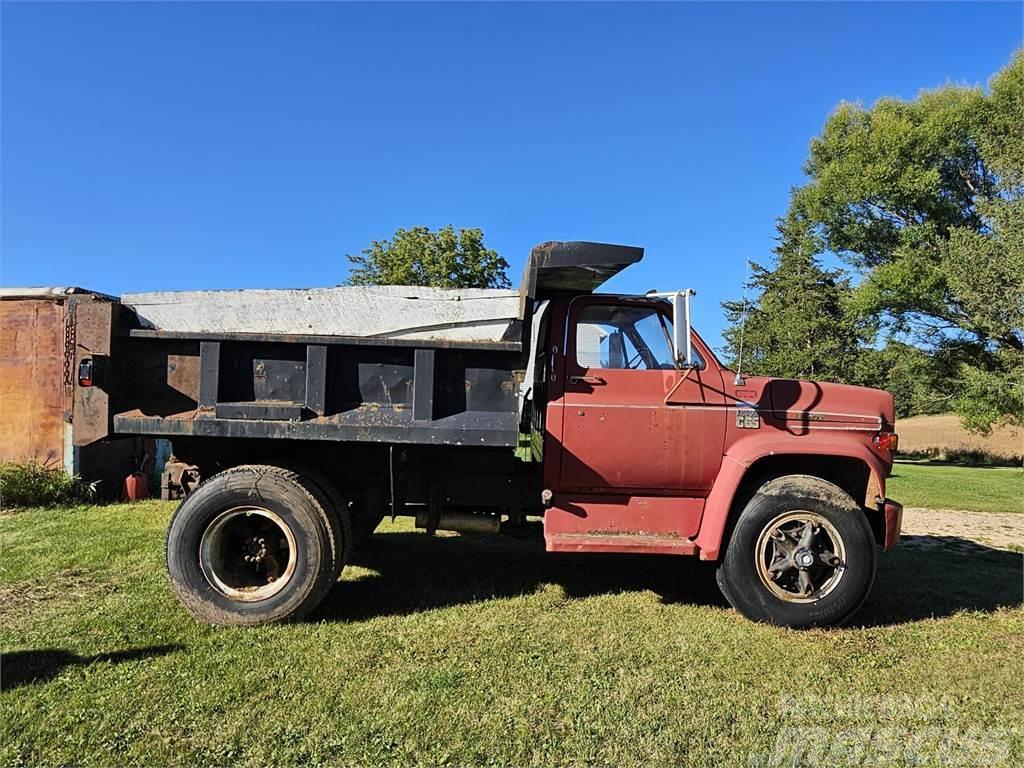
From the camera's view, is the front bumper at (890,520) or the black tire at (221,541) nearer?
the black tire at (221,541)

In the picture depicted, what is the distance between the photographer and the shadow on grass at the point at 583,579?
4.61 meters

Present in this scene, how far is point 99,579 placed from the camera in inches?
191

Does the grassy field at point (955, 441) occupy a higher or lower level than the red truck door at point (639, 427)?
lower

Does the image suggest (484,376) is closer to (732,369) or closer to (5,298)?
(732,369)

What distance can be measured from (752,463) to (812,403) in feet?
2.21

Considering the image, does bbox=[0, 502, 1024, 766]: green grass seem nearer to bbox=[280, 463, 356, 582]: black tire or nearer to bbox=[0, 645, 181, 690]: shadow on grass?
bbox=[0, 645, 181, 690]: shadow on grass

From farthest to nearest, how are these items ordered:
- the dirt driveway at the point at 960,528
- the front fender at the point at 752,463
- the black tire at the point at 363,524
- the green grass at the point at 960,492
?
the green grass at the point at 960,492, the dirt driveway at the point at 960,528, the black tire at the point at 363,524, the front fender at the point at 752,463

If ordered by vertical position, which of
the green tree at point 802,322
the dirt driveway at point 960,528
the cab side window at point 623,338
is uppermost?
the green tree at point 802,322

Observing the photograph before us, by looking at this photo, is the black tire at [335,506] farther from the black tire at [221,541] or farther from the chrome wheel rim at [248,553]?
the chrome wheel rim at [248,553]

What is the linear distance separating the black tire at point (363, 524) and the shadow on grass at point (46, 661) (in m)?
1.56

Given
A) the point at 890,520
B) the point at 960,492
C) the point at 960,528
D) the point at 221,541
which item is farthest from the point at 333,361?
the point at 960,492

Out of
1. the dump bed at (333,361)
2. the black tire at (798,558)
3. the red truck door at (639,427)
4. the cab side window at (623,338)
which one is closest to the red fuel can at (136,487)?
the dump bed at (333,361)

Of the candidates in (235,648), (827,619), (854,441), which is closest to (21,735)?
(235,648)

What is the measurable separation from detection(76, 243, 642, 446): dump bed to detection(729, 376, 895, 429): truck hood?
1.33m
